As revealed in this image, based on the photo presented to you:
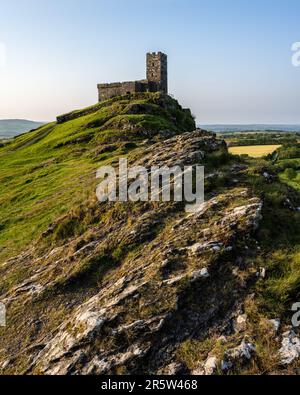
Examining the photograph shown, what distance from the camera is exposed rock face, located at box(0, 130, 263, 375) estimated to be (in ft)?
31.8

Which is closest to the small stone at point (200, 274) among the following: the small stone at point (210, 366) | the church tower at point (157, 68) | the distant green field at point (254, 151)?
the small stone at point (210, 366)

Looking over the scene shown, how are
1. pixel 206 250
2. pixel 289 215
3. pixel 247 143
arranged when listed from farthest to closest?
pixel 247 143
pixel 289 215
pixel 206 250

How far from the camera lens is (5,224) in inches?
1047

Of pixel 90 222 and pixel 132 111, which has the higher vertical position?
pixel 132 111

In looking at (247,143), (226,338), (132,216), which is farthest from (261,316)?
(247,143)

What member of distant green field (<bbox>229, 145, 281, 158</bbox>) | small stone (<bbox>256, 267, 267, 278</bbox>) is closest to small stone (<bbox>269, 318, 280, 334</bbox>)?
small stone (<bbox>256, 267, 267, 278</bbox>)

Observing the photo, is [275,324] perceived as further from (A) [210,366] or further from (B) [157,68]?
(B) [157,68]

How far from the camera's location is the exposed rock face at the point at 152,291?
9680mm

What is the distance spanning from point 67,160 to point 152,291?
37.0 metres

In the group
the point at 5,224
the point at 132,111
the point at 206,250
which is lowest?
the point at 5,224

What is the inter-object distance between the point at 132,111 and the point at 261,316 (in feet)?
175

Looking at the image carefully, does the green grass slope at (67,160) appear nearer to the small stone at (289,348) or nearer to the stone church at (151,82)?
the stone church at (151,82)

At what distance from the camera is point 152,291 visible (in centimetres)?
1097
